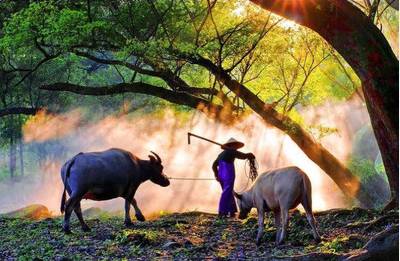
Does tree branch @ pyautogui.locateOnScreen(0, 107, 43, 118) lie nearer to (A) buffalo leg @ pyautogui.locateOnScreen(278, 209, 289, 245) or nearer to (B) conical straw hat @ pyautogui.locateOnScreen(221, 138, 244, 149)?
(B) conical straw hat @ pyautogui.locateOnScreen(221, 138, 244, 149)

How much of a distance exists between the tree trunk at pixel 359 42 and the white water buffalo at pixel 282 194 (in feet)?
6.93

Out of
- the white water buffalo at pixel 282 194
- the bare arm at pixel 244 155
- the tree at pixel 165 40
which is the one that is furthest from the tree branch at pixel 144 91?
the white water buffalo at pixel 282 194

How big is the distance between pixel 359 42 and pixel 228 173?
25.9 feet

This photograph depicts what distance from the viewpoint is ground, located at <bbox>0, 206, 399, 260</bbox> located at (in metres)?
9.62

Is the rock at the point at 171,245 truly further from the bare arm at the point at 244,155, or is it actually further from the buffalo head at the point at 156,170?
the buffalo head at the point at 156,170

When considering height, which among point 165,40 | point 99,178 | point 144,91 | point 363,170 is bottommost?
point 363,170

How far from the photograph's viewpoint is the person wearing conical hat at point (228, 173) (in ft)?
51.9

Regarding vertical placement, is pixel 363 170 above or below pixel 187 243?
below

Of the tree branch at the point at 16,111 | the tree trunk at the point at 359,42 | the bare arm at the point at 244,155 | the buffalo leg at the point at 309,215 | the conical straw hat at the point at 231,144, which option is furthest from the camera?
the tree branch at the point at 16,111

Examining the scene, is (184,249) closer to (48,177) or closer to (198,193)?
(198,193)

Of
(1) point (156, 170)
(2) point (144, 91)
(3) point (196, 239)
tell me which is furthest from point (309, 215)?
(2) point (144, 91)

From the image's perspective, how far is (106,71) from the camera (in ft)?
140

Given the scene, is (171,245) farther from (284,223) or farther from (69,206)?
(69,206)

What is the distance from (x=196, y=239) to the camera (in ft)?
38.9
